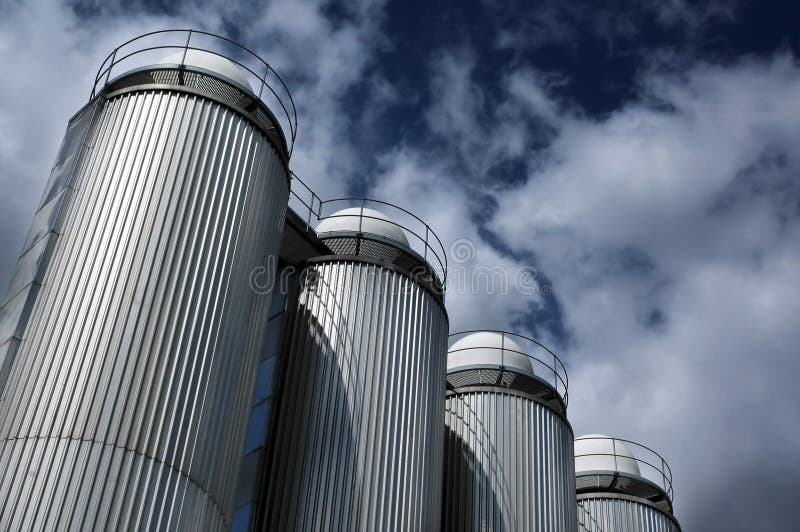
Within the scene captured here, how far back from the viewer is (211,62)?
22.9 metres

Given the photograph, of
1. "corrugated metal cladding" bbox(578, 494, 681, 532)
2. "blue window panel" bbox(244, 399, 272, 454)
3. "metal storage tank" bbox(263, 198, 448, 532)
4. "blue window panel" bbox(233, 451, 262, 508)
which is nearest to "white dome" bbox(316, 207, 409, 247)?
"metal storage tank" bbox(263, 198, 448, 532)

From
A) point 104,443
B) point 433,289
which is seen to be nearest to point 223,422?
point 104,443

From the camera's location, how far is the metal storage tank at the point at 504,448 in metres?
27.7

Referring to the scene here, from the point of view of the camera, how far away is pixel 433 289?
27.2 meters

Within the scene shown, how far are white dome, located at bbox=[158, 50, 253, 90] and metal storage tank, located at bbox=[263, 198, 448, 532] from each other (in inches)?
224

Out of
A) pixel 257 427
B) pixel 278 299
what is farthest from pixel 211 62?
pixel 257 427

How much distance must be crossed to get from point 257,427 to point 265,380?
1380mm

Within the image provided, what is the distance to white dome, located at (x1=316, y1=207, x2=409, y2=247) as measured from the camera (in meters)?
27.8

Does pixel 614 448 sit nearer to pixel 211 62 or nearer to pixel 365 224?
pixel 365 224

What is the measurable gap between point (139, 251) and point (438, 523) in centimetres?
1152

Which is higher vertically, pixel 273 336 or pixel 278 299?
pixel 278 299

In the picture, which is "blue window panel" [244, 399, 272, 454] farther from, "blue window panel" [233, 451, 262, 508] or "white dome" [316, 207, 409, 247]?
"white dome" [316, 207, 409, 247]

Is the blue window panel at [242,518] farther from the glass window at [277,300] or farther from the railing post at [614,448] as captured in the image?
the railing post at [614,448]

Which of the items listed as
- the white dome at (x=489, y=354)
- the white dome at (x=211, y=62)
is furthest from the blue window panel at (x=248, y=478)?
the white dome at (x=489, y=354)
